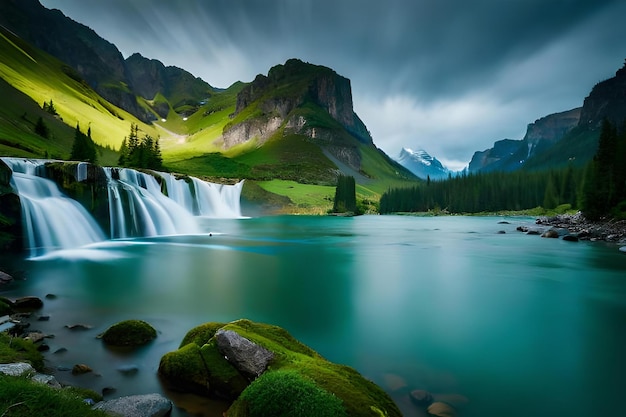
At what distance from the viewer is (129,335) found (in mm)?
10266

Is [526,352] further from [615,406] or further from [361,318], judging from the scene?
[361,318]

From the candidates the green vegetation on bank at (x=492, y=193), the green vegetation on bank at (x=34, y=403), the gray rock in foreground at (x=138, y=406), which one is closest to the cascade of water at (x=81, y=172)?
the gray rock in foreground at (x=138, y=406)

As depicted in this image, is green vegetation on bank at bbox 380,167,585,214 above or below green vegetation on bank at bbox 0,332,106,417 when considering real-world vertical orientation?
above

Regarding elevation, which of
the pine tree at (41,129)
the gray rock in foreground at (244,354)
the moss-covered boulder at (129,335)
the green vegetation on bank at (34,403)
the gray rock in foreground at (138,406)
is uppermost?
the pine tree at (41,129)

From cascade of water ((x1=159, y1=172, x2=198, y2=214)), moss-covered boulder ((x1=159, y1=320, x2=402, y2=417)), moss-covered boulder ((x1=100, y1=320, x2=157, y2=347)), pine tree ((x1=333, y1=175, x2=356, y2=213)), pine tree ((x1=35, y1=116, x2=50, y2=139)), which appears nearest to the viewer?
moss-covered boulder ((x1=159, y1=320, x2=402, y2=417))

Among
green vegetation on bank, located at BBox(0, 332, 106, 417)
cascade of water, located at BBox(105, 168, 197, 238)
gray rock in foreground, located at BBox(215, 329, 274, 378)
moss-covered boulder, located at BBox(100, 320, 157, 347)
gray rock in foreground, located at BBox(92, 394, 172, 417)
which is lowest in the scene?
moss-covered boulder, located at BBox(100, 320, 157, 347)

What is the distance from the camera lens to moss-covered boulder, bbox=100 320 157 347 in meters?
10.1

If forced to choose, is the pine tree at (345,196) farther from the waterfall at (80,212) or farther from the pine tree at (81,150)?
the waterfall at (80,212)

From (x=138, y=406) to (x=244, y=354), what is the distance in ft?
6.69

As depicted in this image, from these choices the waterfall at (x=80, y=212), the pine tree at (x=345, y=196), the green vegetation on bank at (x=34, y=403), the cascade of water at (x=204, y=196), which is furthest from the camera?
the pine tree at (x=345, y=196)

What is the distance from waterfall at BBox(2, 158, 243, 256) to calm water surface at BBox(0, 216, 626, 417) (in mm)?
3635

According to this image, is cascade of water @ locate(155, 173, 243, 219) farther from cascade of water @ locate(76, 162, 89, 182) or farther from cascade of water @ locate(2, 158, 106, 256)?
cascade of water @ locate(2, 158, 106, 256)

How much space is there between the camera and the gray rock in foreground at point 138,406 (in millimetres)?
5660

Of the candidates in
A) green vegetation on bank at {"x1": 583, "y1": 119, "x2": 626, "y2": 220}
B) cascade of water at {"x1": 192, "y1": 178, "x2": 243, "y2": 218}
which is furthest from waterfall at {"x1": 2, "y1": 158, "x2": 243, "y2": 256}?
green vegetation on bank at {"x1": 583, "y1": 119, "x2": 626, "y2": 220}
